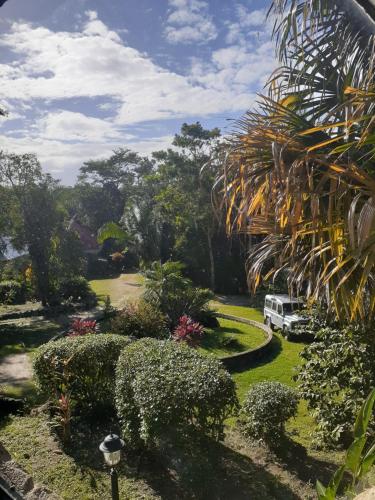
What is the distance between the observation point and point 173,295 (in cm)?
1728

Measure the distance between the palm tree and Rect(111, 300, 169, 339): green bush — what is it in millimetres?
9651

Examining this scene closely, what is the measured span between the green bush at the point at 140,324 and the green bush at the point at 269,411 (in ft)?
24.8

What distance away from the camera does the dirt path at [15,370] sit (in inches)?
436

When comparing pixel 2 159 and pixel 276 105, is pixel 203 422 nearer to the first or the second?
pixel 276 105

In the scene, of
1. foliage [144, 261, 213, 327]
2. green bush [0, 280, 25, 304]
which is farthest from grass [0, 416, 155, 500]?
green bush [0, 280, 25, 304]

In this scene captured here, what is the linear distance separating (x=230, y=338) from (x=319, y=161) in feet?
39.1

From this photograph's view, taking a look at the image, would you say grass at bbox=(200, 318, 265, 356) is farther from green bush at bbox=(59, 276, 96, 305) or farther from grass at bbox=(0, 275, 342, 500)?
green bush at bbox=(59, 276, 96, 305)

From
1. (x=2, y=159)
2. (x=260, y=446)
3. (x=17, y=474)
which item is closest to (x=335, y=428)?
(x=260, y=446)

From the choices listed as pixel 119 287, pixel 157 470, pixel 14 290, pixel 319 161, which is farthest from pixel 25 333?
pixel 319 161

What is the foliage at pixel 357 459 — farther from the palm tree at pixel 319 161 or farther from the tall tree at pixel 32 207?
the tall tree at pixel 32 207

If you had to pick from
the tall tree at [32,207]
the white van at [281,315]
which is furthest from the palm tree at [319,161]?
the tall tree at [32,207]

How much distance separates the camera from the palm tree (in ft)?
12.1

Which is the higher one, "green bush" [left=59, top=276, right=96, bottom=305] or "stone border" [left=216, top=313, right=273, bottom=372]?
"green bush" [left=59, top=276, right=96, bottom=305]

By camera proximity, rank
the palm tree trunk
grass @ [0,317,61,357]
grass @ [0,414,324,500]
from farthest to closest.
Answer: the palm tree trunk → grass @ [0,317,61,357] → grass @ [0,414,324,500]
